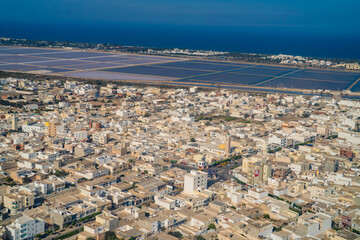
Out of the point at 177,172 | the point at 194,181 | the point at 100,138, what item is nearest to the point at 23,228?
the point at 194,181

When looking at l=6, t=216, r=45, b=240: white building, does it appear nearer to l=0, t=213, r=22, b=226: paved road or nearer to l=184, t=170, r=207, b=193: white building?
l=0, t=213, r=22, b=226: paved road

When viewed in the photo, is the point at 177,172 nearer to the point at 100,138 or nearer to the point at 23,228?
the point at 100,138

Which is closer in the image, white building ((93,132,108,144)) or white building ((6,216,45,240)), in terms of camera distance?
white building ((6,216,45,240))

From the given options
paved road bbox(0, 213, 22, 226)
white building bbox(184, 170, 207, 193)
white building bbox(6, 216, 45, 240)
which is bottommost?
paved road bbox(0, 213, 22, 226)

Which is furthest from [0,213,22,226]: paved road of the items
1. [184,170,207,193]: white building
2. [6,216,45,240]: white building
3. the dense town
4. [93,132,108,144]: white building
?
[93,132,108,144]: white building

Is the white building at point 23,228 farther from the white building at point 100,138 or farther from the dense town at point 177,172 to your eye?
the white building at point 100,138

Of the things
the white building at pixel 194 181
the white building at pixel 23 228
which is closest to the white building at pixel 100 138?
the white building at pixel 194 181

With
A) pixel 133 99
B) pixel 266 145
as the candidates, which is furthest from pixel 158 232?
pixel 133 99
